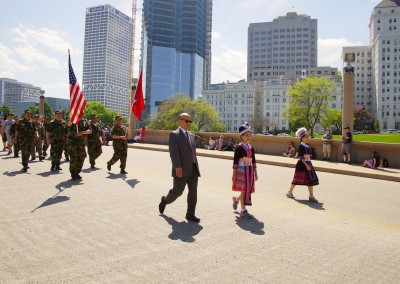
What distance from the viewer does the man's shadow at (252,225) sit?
542cm

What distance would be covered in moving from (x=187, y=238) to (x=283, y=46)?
18515cm

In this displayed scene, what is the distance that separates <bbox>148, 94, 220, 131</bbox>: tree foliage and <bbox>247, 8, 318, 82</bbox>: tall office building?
340ft

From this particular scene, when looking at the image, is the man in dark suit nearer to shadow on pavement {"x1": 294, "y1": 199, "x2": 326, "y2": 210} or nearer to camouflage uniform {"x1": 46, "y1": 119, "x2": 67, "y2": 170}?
shadow on pavement {"x1": 294, "y1": 199, "x2": 326, "y2": 210}

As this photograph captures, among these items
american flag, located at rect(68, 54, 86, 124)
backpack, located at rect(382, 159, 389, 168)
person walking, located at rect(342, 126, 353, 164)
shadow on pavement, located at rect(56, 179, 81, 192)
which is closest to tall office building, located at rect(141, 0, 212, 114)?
person walking, located at rect(342, 126, 353, 164)

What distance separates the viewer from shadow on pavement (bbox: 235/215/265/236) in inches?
213

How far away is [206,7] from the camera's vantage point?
19250cm

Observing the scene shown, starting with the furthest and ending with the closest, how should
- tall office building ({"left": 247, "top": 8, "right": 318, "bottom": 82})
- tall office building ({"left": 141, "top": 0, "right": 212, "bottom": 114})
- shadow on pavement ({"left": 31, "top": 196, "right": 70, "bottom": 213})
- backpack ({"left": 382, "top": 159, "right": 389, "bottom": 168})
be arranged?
tall office building ({"left": 247, "top": 8, "right": 318, "bottom": 82}) → tall office building ({"left": 141, "top": 0, "right": 212, "bottom": 114}) → backpack ({"left": 382, "top": 159, "right": 389, "bottom": 168}) → shadow on pavement ({"left": 31, "top": 196, "right": 70, "bottom": 213})

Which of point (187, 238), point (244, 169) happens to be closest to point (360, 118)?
point (244, 169)

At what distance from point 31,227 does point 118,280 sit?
7.87 feet

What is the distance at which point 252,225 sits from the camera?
5758mm

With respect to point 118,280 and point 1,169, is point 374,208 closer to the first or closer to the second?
point 118,280

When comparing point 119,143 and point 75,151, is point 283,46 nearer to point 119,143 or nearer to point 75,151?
point 119,143

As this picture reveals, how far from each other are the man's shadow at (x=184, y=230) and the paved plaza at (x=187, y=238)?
0.6 inches

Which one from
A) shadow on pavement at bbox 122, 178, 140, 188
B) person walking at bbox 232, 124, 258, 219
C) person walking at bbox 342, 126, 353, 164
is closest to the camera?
person walking at bbox 232, 124, 258, 219
